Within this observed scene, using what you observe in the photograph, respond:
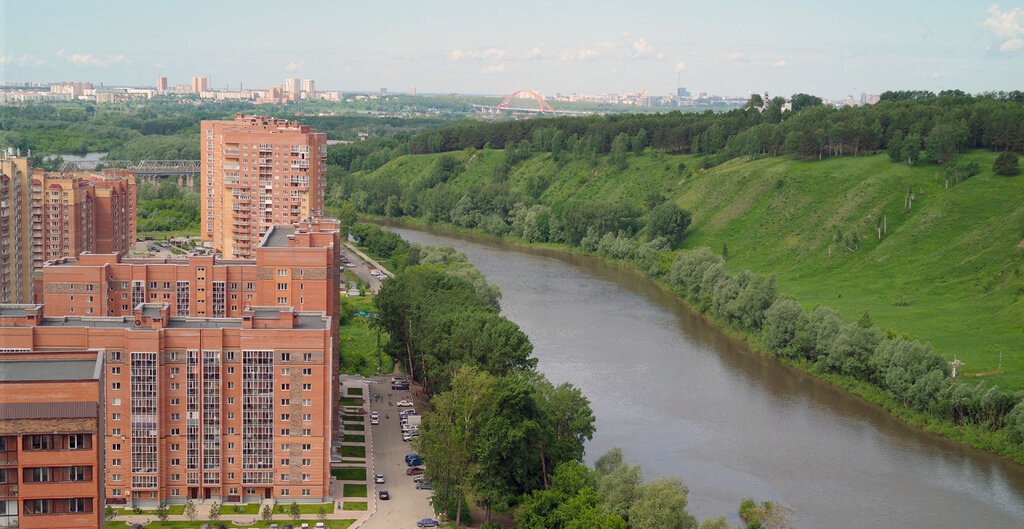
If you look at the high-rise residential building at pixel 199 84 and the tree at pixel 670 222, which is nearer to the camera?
the tree at pixel 670 222

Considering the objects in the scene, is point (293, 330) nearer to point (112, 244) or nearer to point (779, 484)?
point (779, 484)

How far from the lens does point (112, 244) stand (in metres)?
46.0

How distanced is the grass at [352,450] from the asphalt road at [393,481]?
27cm

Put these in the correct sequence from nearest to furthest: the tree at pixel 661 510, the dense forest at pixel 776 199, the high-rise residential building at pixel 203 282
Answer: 1. the tree at pixel 661 510
2. the high-rise residential building at pixel 203 282
3. the dense forest at pixel 776 199

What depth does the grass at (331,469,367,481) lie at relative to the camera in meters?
23.2

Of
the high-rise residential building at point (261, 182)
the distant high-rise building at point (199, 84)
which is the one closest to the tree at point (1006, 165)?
the high-rise residential building at point (261, 182)

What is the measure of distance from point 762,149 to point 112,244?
35.2m

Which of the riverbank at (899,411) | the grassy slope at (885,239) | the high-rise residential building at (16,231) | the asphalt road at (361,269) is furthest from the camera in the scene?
the asphalt road at (361,269)

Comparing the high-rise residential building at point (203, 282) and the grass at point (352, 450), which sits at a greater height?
the high-rise residential building at point (203, 282)

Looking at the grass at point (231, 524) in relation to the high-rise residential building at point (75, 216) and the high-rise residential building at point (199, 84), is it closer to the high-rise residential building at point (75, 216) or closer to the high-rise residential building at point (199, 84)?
the high-rise residential building at point (75, 216)

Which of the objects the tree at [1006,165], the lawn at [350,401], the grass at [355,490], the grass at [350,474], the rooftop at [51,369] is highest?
the tree at [1006,165]

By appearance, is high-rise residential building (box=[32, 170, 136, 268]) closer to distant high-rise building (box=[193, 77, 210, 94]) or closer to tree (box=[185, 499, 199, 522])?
tree (box=[185, 499, 199, 522])

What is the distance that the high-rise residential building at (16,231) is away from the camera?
32.4 metres

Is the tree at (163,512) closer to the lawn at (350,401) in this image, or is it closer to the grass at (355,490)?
the grass at (355,490)
